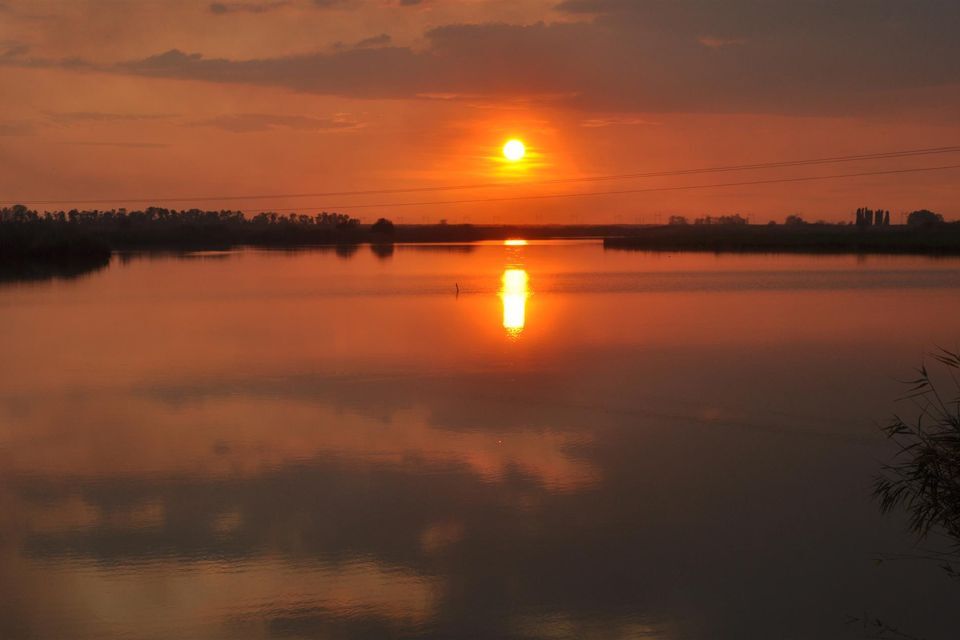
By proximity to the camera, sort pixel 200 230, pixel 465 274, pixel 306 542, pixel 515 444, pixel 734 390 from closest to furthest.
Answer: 1. pixel 306 542
2. pixel 515 444
3. pixel 734 390
4. pixel 465 274
5. pixel 200 230

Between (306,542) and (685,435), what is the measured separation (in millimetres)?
4736

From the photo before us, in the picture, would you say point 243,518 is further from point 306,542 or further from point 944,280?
point 944,280

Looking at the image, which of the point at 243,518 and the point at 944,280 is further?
the point at 944,280

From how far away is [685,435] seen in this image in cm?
1044

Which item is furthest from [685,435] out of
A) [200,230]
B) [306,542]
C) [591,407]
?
[200,230]

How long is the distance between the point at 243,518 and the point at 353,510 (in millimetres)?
852

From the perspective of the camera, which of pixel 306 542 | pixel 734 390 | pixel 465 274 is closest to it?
pixel 306 542

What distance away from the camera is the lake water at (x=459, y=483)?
6.12 metres

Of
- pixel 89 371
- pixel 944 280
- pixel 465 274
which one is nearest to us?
pixel 89 371

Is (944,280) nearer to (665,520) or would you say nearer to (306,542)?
(665,520)

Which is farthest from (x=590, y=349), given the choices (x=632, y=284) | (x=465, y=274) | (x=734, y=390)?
(x=465, y=274)

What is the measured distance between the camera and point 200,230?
8031 cm

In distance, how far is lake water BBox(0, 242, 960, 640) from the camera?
20.1ft

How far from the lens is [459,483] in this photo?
870 cm
